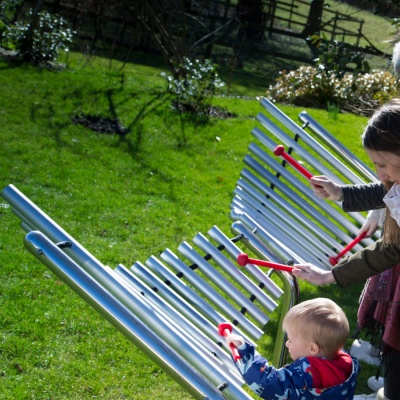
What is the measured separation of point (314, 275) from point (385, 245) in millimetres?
324

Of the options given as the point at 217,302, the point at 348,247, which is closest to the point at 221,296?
the point at 217,302

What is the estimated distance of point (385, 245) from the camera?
9.55ft

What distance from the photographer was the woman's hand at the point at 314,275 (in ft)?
9.85

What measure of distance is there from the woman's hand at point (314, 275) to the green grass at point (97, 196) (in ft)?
3.94

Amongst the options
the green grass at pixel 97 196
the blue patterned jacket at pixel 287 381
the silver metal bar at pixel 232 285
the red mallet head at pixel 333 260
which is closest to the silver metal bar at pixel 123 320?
the blue patterned jacket at pixel 287 381

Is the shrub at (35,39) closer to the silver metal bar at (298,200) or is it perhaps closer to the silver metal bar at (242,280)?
the silver metal bar at (298,200)

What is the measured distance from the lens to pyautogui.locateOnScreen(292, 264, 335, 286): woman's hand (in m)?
3.00

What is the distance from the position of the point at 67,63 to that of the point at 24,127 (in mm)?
3326

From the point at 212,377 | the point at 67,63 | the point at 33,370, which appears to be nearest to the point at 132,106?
the point at 67,63

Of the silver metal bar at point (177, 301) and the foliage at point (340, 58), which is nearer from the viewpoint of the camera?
the silver metal bar at point (177, 301)

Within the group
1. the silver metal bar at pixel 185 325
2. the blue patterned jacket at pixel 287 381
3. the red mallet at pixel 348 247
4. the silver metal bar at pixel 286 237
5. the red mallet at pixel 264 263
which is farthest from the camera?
the red mallet at pixel 348 247

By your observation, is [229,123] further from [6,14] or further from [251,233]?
[251,233]

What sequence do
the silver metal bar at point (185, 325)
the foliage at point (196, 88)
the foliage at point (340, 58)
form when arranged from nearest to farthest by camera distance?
the silver metal bar at point (185, 325)
the foliage at point (340, 58)
the foliage at point (196, 88)

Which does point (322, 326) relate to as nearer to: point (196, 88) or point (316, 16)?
point (196, 88)
